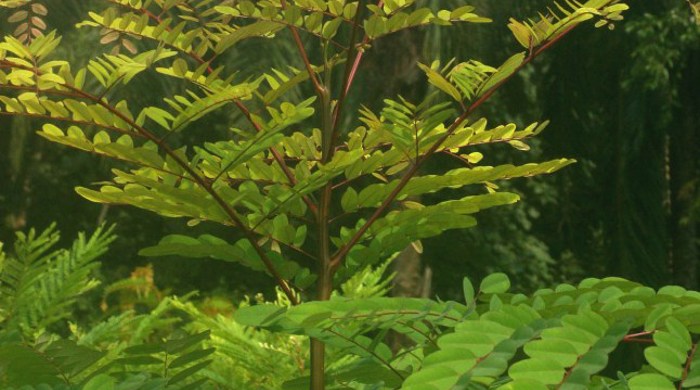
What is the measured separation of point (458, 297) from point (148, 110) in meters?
11.0

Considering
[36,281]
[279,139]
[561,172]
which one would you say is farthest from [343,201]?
[561,172]

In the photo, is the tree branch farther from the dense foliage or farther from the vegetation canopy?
the dense foliage

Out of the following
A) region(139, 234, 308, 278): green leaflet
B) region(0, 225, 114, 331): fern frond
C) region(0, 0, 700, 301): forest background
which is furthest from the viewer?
region(0, 0, 700, 301): forest background

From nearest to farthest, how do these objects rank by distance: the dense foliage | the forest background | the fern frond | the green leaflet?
the dense foliage → the green leaflet → the fern frond → the forest background

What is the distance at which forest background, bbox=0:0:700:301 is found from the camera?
862cm

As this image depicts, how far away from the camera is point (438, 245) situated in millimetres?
11344

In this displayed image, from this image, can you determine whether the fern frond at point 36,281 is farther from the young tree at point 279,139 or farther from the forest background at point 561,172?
the forest background at point 561,172

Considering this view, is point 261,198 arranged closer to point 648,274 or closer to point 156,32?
point 156,32

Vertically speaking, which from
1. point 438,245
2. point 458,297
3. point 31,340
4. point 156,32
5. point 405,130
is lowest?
point 458,297

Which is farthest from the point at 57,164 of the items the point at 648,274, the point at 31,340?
the point at 31,340

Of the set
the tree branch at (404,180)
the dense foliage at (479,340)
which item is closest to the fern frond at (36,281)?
the dense foliage at (479,340)

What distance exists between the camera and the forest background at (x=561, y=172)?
8625 mm

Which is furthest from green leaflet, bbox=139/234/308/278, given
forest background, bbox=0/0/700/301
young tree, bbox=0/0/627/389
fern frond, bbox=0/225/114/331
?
forest background, bbox=0/0/700/301

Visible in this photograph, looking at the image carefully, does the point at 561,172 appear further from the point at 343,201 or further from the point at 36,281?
the point at 343,201
